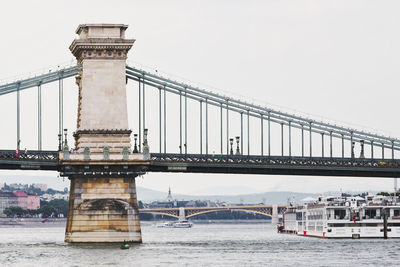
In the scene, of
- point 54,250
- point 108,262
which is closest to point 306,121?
point 54,250

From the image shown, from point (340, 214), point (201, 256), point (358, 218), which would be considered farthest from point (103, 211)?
point (340, 214)

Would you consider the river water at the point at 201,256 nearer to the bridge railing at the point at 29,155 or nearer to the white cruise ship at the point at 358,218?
the bridge railing at the point at 29,155

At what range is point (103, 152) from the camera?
399 feet

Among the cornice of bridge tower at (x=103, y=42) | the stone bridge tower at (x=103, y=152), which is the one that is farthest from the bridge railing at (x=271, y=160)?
the cornice of bridge tower at (x=103, y=42)

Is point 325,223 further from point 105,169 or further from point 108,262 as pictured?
point 108,262

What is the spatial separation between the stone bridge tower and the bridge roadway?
658mm

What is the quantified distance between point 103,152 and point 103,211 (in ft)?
18.0

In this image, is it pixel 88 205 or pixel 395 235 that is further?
pixel 395 235

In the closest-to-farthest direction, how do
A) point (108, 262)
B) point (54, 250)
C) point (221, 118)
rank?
point (108, 262), point (54, 250), point (221, 118)

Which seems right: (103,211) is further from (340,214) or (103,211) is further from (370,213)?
(370,213)

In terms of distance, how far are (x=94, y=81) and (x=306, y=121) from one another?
80.0ft

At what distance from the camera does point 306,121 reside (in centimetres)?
13525

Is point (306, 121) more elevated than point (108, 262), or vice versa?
point (306, 121)

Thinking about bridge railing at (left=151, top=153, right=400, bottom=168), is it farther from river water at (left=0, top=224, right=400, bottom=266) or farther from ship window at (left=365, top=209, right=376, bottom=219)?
ship window at (left=365, top=209, right=376, bottom=219)
